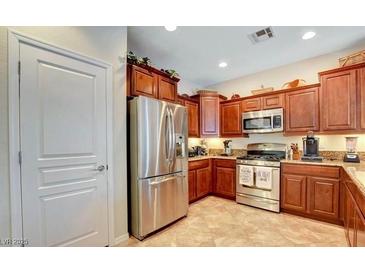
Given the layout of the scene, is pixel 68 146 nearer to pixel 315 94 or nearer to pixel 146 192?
pixel 146 192

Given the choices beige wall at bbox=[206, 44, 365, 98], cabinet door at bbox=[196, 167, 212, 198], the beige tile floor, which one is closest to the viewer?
the beige tile floor

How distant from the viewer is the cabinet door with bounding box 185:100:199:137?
3809 millimetres

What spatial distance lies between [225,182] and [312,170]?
1539 mm

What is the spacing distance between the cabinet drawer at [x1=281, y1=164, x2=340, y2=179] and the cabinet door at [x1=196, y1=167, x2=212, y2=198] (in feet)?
4.70

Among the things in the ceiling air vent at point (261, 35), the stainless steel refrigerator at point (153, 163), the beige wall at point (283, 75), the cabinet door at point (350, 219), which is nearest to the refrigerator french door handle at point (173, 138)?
the stainless steel refrigerator at point (153, 163)

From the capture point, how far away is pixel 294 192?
2805 millimetres

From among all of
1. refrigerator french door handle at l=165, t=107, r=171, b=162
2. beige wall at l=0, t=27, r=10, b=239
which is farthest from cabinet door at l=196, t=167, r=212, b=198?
beige wall at l=0, t=27, r=10, b=239

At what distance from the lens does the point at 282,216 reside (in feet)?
9.25

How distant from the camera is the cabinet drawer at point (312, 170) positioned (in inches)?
97.2

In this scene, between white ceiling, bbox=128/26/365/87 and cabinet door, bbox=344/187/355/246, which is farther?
A: white ceiling, bbox=128/26/365/87

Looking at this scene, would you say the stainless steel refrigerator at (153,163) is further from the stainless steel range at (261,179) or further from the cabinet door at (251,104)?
the cabinet door at (251,104)

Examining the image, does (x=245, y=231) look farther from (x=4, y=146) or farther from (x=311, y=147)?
(x=4, y=146)

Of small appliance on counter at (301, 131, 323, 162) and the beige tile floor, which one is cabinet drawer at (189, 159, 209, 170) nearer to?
the beige tile floor

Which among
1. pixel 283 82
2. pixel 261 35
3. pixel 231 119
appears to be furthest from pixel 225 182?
pixel 261 35
